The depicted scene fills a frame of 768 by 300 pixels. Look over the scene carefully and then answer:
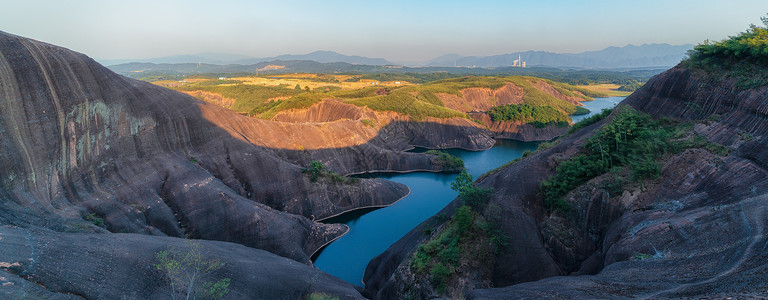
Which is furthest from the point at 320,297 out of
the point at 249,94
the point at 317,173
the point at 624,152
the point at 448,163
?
the point at 249,94

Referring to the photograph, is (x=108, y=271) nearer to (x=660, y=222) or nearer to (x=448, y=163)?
(x=660, y=222)

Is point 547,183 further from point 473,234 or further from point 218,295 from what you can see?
point 218,295

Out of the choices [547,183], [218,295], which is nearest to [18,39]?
[218,295]

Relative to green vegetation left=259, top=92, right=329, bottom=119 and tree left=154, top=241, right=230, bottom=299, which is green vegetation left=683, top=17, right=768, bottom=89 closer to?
tree left=154, top=241, right=230, bottom=299

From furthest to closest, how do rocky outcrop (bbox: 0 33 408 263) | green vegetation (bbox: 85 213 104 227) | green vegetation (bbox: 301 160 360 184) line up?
1. green vegetation (bbox: 301 160 360 184)
2. rocky outcrop (bbox: 0 33 408 263)
3. green vegetation (bbox: 85 213 104 227)

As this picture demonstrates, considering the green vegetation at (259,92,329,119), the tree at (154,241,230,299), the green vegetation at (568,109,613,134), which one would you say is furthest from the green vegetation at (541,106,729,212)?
the green vegetation at (259,92,329,119)

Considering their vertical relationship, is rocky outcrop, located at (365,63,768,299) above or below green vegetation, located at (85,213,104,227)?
above

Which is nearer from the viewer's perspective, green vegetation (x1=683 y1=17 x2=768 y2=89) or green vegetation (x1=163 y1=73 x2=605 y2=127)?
green vegetation (x1=683 y1=17 x2=768 y2=89)
